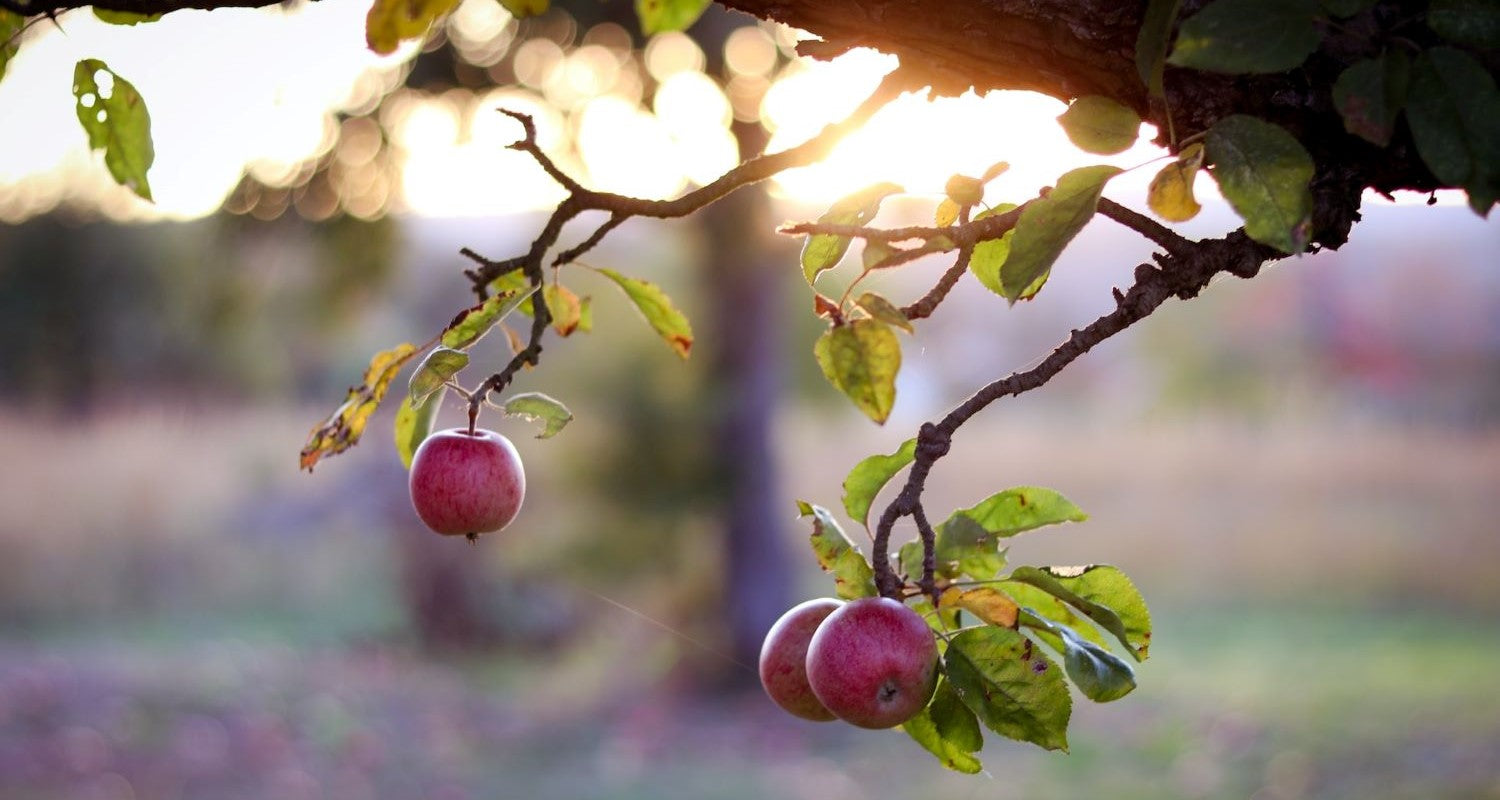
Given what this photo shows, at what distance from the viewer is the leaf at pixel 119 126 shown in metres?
0.88

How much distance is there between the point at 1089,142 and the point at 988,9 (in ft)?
0.35

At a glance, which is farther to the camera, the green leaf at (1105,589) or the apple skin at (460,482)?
the apple skin at (460,482)

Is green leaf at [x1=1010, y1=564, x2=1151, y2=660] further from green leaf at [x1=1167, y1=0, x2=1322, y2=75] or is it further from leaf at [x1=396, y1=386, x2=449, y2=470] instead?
leaf at [x1=396, y1=386, x2=449, y2=470]

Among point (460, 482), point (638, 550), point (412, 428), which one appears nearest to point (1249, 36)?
point (460, 482)

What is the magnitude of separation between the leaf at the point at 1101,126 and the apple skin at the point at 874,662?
297mm

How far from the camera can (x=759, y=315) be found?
232 inches

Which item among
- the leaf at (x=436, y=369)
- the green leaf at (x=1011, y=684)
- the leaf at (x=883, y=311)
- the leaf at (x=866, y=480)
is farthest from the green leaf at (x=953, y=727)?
the leaf at (x=436, y=369)

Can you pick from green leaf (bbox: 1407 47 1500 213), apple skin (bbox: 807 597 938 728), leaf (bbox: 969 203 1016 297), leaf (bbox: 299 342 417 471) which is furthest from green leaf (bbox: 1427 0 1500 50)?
leaf (bbox: 299 342 417 471)

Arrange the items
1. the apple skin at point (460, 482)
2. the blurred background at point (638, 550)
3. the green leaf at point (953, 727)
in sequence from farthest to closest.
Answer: the blurred background at point (638, 550)
the apple skin at point (460, 482)
the green leaf at point (953, 727)

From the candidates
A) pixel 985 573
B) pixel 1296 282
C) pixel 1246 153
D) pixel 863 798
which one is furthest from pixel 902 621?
pixel 1296 282

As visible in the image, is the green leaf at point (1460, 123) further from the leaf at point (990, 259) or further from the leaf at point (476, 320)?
the leaf at point (476, 320)

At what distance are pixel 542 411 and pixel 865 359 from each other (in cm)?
26

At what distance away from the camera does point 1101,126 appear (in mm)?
757

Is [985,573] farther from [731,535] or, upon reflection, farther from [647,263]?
[647,263]
